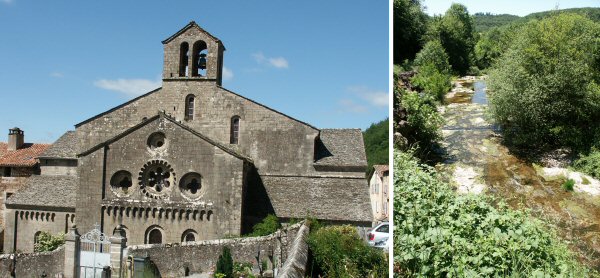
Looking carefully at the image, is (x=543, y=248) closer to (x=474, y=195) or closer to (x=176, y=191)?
(x=474, y=195)

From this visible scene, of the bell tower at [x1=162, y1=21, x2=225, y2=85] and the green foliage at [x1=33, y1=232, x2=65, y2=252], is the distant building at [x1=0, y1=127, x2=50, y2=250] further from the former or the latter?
the bell tower at [x1=162, y1=21, x2=225, y2=85]

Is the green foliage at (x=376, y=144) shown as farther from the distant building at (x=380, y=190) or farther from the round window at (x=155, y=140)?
the round window at (x=155, y=140)

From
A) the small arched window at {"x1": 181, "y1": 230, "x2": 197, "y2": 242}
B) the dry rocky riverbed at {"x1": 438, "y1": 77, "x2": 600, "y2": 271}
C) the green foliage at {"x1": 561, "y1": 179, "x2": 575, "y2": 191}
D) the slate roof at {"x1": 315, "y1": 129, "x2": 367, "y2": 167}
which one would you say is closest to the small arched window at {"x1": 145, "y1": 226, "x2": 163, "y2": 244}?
the small arched window at {"x1": 181, "y1": 230, "x2": 197, "y2": 242}

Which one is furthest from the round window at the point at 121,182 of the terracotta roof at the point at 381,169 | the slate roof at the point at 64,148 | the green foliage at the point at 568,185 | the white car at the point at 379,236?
the green foliage at the point at 568,185

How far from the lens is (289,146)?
19078 millimetres

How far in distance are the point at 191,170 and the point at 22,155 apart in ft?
43.5

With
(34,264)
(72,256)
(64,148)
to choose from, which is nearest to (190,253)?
(72,256)

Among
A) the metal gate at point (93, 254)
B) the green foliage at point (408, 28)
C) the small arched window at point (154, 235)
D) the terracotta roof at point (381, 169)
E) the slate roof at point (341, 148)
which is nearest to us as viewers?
the green foliage at point (408, 28)

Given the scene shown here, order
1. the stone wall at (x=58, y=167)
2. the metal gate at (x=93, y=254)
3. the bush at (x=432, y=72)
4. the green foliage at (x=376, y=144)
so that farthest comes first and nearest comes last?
the green foliage at (x=376, y=144)
the stone wall at (x=58, y=167)
the metal gate at (x=93, y=254)
the bush at (x=432, y=72)

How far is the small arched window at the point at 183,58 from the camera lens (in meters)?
19.9

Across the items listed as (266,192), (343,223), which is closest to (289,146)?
(266,192)

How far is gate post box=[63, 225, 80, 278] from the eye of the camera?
575 inches

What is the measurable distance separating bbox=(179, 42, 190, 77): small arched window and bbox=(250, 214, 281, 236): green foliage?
7528mm

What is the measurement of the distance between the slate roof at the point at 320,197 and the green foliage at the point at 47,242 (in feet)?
26.6
